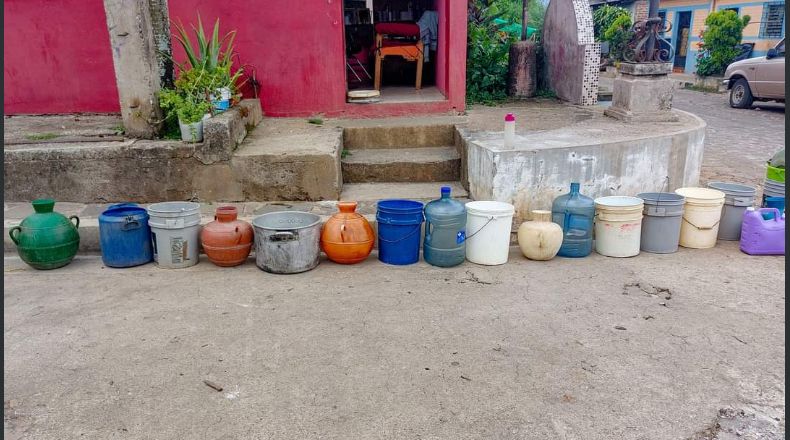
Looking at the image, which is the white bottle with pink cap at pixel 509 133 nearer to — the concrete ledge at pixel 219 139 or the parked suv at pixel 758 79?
the concrete ledge at pixel 219 139

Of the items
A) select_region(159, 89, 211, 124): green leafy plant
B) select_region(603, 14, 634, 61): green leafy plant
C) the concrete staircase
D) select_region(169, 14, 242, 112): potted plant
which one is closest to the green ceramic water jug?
select_region(159, 89, 211, 124): green leafy plant

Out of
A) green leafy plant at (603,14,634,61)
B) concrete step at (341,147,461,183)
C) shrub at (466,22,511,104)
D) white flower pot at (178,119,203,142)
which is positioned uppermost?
green leafy plant at (603,14,634,61)

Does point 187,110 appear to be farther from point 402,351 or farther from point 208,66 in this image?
point 402,351

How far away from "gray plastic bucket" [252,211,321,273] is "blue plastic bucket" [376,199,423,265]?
574 millimetres

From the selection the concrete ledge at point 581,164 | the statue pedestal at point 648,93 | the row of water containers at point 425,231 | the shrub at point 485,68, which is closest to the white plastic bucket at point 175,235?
the row of water containers at point 425,231

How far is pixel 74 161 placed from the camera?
6.05m

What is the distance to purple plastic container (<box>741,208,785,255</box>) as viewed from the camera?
5.38 metres

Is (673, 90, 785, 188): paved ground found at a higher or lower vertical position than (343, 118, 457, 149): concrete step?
lower

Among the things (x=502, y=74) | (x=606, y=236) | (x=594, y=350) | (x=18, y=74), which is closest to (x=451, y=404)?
(x=594, y=350)

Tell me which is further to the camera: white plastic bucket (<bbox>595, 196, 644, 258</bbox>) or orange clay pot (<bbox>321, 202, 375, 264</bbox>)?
white plastic bucket (<bbox>595, 196, 644, 258</bbox>)

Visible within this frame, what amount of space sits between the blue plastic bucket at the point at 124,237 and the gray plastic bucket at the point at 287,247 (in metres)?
1.01

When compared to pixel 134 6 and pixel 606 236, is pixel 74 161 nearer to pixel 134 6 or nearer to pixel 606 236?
pixel 134 6

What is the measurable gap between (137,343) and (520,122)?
5594 millimetres

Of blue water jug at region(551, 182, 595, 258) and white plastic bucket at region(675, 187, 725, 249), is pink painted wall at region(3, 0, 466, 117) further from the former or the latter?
white plastic bucket at region(675, 187, 725, 249)
